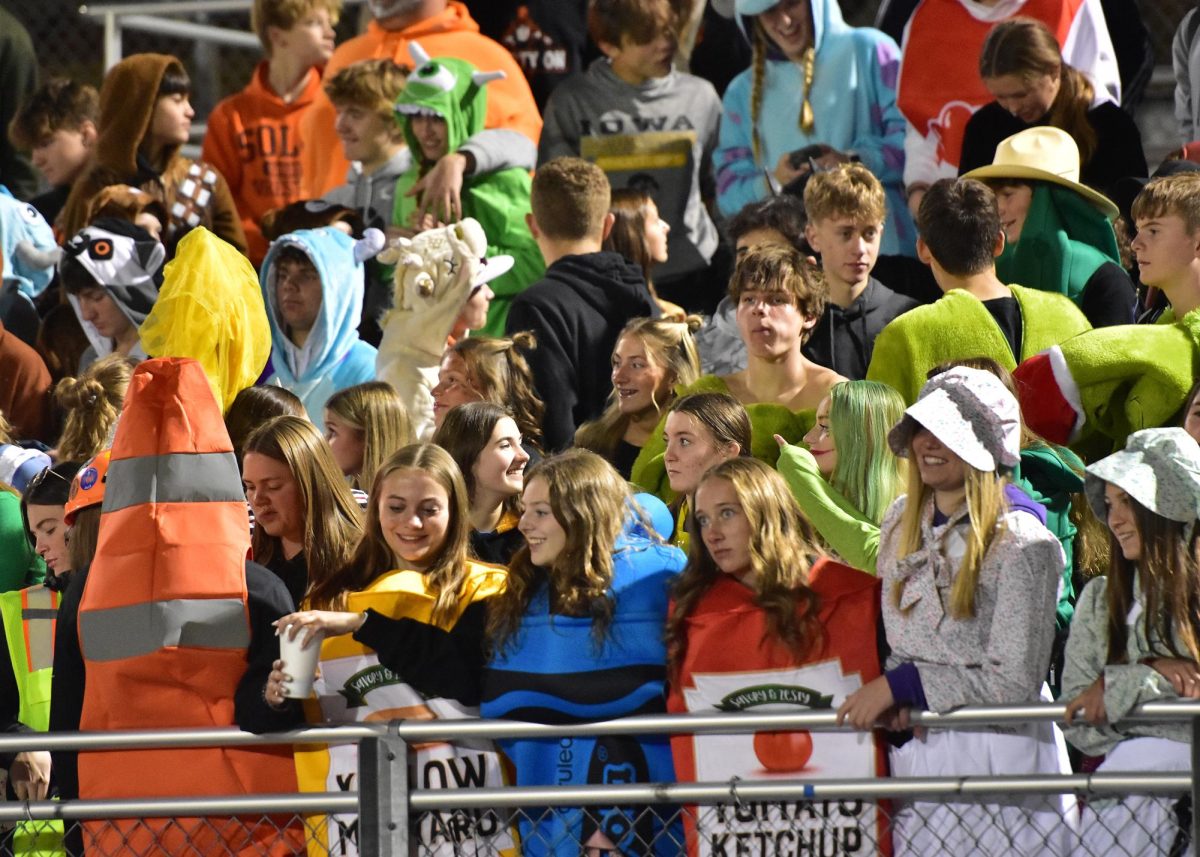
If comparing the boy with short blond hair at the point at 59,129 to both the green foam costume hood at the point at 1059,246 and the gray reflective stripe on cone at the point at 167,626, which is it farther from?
the gray reflective stripe on cone at the point at 167,626

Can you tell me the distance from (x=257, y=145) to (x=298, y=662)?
5.57 m

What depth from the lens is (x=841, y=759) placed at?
5008 mm

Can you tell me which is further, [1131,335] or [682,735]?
[1131,335]

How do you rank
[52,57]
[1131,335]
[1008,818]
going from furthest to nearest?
[52,57]
[1131,335]
[1008,818]

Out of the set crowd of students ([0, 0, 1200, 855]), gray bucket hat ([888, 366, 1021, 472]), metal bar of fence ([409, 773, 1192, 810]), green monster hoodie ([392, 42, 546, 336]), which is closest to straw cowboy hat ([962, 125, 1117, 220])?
crowd of students ([0, 0, 1200, 855])

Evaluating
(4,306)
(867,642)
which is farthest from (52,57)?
(867,642)

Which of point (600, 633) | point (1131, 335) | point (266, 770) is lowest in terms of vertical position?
point (266, 770)

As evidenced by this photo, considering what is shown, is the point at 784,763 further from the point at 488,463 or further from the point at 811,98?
the point at 811,98

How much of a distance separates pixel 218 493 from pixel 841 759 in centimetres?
171

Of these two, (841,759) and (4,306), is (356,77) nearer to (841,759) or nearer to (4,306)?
(4,306)

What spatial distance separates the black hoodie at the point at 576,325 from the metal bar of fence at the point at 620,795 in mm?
2584

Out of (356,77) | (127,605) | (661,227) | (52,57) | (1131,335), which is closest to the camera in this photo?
(127,605)

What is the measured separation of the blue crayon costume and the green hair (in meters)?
0.79

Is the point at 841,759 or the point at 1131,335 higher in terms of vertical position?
the point at 1131,335
